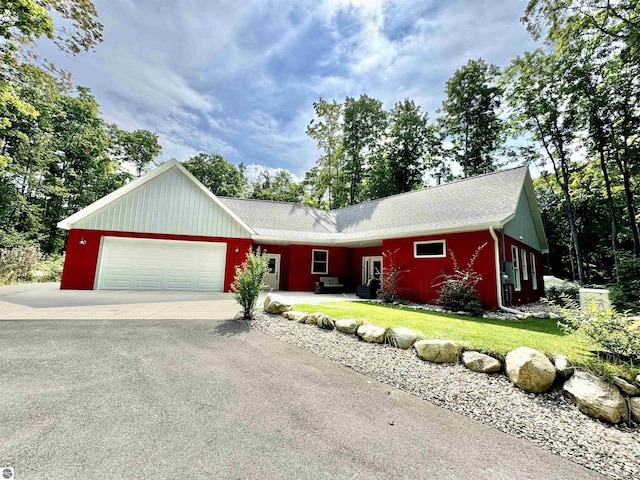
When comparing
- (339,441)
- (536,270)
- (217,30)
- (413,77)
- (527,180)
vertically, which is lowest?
(339,441)

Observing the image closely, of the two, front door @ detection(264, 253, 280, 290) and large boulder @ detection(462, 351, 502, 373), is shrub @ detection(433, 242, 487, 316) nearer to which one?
large boulder @ detection(462, 351, 502, 373)

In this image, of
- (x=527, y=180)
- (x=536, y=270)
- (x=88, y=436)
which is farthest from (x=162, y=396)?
(x=536, y=270)

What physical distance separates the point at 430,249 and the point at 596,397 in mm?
7240

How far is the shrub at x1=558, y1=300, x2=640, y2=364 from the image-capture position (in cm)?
319

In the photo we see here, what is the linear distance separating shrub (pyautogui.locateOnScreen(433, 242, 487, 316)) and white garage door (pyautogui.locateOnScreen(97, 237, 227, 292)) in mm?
8890

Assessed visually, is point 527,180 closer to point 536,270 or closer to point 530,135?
point 536,270

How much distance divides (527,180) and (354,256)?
27.6 ft

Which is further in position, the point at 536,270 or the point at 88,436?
the point at 536,270

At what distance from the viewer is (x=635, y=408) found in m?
2.75

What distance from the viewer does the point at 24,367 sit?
343 cm

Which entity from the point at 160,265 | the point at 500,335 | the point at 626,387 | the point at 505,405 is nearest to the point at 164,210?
the point at 160,265

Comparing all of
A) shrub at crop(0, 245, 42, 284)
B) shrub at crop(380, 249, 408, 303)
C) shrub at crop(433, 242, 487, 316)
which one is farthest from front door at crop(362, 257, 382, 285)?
shrub at crop(0, 245, 42, 284)

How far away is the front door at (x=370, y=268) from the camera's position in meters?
13.1

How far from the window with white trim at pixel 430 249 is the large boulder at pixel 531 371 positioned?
617 centimetres
